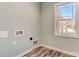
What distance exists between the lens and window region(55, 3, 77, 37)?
1.24 m

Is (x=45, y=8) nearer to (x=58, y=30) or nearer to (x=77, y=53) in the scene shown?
(x=58, y=30)

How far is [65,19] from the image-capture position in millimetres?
1265

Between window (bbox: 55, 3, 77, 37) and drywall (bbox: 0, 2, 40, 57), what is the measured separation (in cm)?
24

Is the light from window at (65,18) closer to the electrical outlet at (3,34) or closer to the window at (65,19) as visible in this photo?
the window at (65,19)

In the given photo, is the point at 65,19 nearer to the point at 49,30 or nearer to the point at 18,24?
the point at 49,30

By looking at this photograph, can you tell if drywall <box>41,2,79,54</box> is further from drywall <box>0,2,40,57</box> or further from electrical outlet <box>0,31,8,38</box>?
electrical outlet <box>0,31,8,38</box>

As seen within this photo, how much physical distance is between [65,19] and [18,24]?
56 centimetres

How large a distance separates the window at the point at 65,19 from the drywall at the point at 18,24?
240mm

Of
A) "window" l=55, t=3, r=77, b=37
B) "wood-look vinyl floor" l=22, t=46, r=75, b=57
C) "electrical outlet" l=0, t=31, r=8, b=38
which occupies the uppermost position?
"window" l=55, t=3, r=77, b=37

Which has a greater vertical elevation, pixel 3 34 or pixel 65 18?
pixel 65 18

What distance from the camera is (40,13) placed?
133cm

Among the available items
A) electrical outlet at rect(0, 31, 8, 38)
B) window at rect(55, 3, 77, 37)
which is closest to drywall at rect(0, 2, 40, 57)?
electrical outlet at rect(0, 31, 8, 38)

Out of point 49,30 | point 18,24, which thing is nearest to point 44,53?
point 49,30

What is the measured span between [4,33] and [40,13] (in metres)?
0.49
